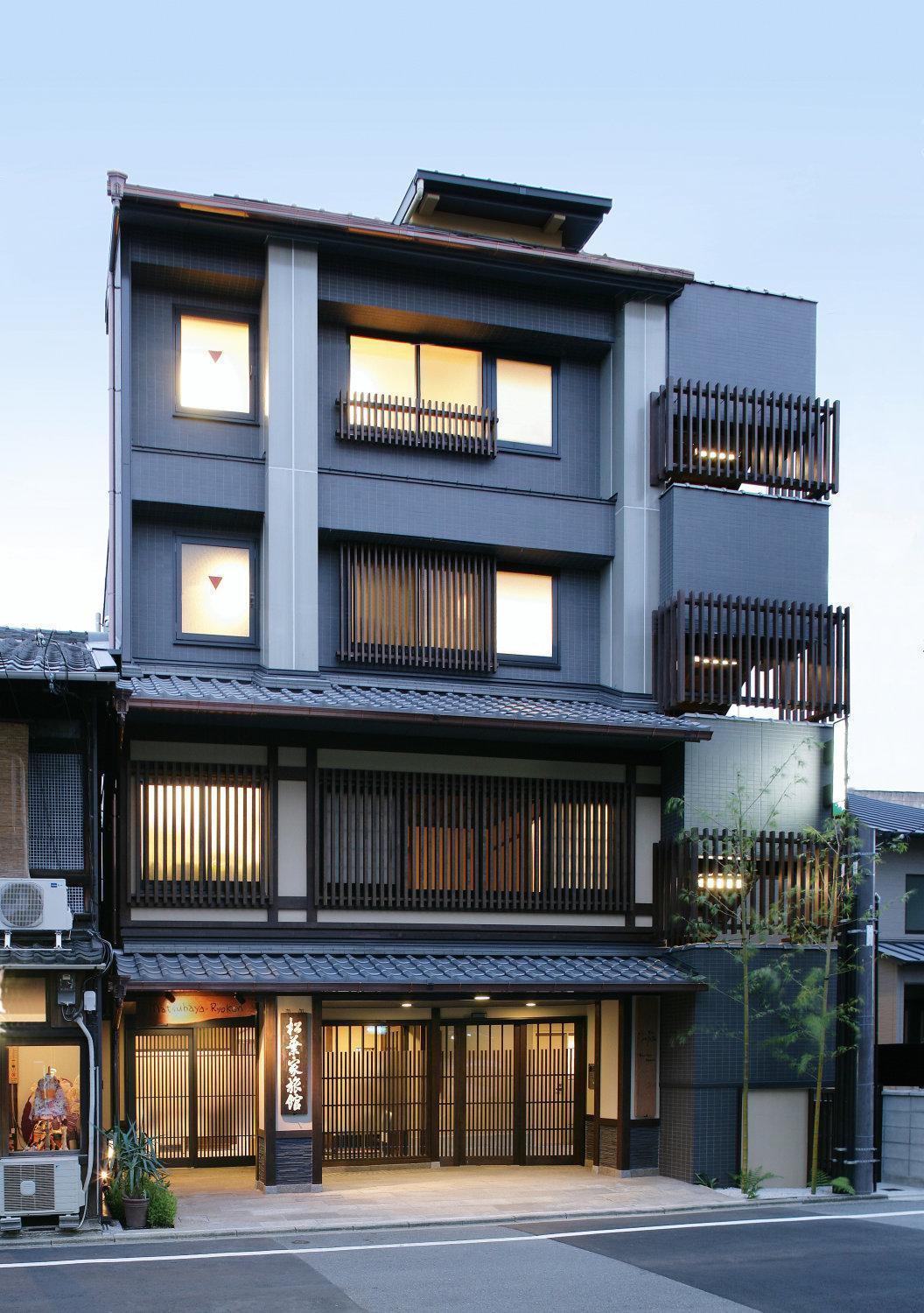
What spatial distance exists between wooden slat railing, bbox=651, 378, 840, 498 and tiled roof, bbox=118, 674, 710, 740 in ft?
14.4

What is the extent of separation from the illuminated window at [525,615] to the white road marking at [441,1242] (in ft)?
32.7

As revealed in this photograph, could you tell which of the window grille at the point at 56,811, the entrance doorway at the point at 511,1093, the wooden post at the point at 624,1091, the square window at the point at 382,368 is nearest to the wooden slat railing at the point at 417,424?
the square window at the point at 382,368

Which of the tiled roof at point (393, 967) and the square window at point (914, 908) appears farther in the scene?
the square window at point (914, 908)

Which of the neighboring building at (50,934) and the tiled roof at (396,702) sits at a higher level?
the tiled roof at (396,702)

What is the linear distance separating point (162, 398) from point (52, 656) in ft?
20.2

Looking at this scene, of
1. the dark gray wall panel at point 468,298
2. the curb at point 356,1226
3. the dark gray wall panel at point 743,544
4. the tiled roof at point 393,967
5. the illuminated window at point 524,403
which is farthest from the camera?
the illuminated window at point 524,403

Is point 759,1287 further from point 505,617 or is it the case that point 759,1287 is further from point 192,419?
point 192,419

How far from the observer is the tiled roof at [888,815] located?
32312 millimetres

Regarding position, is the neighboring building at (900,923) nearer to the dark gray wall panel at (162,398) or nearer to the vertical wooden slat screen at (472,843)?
the vertical wooden slat screen at (472,843)

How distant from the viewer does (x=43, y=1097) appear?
1822cm

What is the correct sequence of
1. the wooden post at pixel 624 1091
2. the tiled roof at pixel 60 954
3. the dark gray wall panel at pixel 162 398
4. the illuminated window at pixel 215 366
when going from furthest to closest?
1. the illuminated window at pixel 215 366
2. the dark gray wall panel at pixel 162 398
3. the wooden post at pixel 624 1091
4. the tiled roof at pixel 60 954

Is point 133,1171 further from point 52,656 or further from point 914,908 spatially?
point 914,908

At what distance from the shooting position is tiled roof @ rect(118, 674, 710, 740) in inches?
828

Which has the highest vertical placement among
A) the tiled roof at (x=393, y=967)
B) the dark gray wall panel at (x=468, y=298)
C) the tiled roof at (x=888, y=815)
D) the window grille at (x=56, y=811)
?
the dark gray wall panel at (x=468, y=298)
